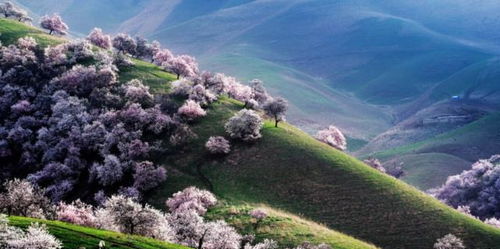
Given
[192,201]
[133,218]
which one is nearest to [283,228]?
[192,201]

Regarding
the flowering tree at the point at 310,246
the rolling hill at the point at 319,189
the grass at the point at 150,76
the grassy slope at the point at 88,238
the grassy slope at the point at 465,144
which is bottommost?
the grassy slope at the point at 88,238

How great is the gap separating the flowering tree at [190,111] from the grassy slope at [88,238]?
50.4 metres

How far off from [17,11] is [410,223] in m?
131

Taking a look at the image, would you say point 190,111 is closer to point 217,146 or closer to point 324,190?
point 217,146

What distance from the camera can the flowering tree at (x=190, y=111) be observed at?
8956 cm

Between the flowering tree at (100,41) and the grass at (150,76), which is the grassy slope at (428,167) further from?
the flowering tree at (100,41)

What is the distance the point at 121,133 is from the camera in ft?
267

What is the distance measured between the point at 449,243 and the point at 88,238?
42.6m

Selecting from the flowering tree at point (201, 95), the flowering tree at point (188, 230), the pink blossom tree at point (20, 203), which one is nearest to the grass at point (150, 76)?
the flowering tree at point (201, 95)

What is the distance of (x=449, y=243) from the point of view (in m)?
56.2

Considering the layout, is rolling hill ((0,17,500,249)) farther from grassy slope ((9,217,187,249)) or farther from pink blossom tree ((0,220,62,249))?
pink blossom tree ((0,220,62,249))

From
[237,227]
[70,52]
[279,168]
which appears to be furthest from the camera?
[70,52]

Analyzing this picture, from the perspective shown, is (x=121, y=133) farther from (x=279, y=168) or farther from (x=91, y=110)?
(x=279, y=168)

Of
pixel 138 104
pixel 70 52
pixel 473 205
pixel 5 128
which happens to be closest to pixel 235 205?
pixel 138 104
